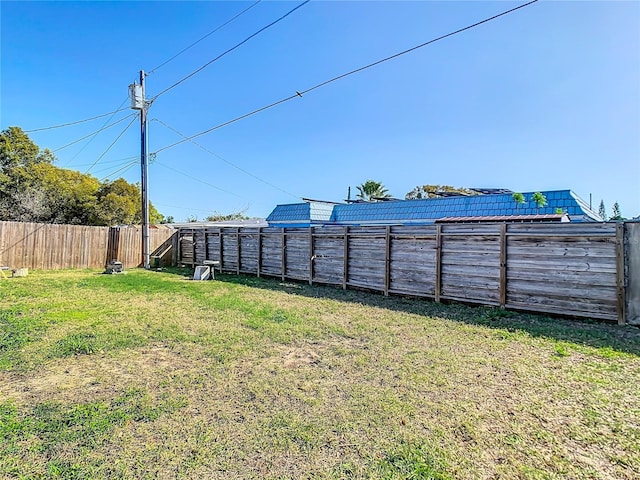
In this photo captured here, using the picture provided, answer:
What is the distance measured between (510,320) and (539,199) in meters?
9.87

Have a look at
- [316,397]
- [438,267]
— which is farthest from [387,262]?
[316,397]

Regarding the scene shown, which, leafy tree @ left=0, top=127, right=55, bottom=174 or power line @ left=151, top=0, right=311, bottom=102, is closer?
power line @ left=151, top=0, right=311, bottom=102

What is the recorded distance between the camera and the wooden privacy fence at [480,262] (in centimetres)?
513

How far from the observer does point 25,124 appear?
17.7 meters

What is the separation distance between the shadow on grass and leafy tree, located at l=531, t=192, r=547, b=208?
29.9 ft

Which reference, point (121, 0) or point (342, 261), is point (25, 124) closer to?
point (121, 0)

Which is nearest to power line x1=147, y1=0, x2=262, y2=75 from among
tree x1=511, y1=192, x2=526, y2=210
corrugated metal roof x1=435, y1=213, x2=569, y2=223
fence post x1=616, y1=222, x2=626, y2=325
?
fence post x1=616, y1=222, x2=626, y2=325

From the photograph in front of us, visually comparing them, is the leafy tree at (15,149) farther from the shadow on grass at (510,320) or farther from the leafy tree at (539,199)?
the leafy tree at (539,199)

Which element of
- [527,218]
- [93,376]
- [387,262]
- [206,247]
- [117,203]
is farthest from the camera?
[117,203]

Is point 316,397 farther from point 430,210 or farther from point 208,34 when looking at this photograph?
point 430,210

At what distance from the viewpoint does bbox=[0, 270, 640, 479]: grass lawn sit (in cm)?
194

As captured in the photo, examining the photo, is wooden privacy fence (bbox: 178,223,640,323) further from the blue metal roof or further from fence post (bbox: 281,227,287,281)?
the blue metal roof

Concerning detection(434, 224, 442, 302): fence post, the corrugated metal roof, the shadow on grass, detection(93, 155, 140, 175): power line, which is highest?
detection(93, 155, 140, 175): power line

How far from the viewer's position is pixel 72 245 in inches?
511
